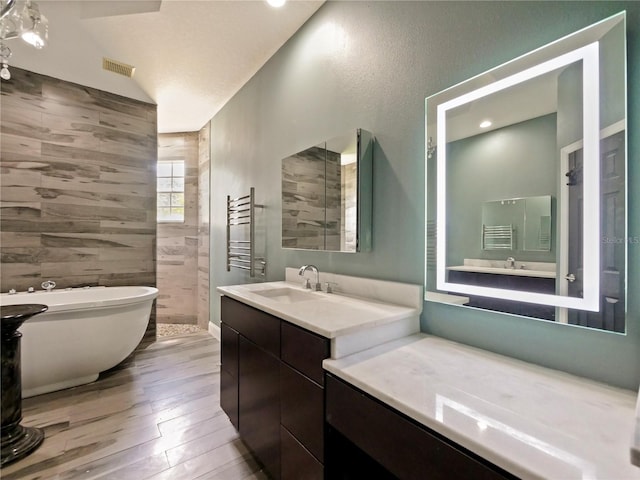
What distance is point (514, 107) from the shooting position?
1.11m

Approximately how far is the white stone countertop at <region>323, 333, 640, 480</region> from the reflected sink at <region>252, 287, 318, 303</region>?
0.80 m

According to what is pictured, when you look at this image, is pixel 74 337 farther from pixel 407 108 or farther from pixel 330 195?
pixel 407 108

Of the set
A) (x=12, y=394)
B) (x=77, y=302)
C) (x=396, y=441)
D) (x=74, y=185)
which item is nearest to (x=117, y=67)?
(x=74, y=185)

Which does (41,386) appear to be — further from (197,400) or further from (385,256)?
(385,256)

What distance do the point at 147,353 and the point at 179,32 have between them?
10.3ft

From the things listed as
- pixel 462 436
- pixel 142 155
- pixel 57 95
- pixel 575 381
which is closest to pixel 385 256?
pixel 575 381

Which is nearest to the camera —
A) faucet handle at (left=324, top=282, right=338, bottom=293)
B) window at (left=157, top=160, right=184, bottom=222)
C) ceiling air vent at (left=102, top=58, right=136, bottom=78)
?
faucet handle at (left=324, top=282, right=338, bottom=293)

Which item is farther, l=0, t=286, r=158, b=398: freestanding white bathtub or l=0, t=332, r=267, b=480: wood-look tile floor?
l=0, t=286, r=158, b=398: freestanding white bathtub

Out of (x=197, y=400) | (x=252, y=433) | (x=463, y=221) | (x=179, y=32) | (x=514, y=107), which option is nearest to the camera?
(x=514, y=107)

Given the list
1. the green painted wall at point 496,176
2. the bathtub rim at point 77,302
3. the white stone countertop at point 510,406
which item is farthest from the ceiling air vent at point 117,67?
the white stone countertop at point 510,406

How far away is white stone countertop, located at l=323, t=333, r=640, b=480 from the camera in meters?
0.57

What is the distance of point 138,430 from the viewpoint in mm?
1896

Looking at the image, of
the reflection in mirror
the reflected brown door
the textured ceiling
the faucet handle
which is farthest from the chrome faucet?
the textured ceiling

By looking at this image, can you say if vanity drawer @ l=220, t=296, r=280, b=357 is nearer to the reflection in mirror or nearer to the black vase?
the reflection in mirror
